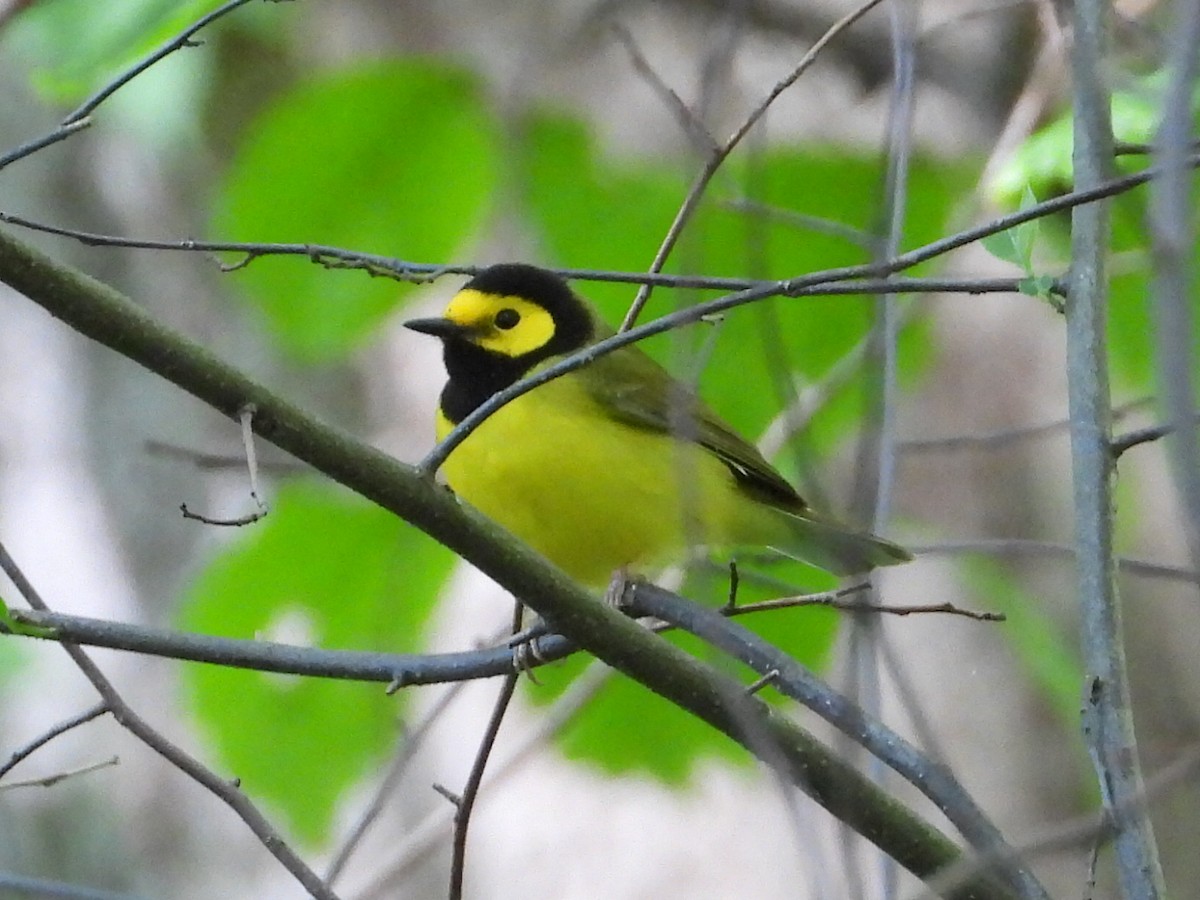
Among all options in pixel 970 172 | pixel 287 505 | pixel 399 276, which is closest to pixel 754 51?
pixel 970 172

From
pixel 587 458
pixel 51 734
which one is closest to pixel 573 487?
pixel 587 458

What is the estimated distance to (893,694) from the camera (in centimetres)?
342

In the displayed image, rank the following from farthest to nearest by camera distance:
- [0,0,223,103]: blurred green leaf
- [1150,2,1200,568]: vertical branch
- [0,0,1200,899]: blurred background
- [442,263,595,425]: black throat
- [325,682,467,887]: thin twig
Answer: [442,263,595,425]: black throat → [0,0,1200,899]: blurred background → [0,0,223,103]: blurred green leaf → [325,682,467,887]: thin twig → [1150,2,1200,568]: vertical branch

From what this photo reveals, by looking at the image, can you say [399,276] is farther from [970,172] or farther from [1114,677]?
[970,172]

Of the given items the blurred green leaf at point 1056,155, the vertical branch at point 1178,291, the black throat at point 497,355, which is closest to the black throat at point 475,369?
the black throat at point 497,355

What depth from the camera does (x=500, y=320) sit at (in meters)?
2.90

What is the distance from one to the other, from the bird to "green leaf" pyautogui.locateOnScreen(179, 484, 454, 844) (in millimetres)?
221

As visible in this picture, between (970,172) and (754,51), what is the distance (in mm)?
833

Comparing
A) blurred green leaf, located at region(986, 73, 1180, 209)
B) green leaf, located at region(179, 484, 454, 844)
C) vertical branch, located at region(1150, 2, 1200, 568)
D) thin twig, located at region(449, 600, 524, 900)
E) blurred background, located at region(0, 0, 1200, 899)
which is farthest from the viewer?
green leaf, located at region(179, 484, 454, 844)

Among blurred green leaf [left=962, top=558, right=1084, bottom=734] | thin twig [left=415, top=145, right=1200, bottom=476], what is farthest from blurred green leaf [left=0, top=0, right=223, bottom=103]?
blurred green leaf [left=962, top=558, right=1084, bottom=734]

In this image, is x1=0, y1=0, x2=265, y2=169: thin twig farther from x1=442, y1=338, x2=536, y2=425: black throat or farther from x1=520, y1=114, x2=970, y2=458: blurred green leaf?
x1=442, y1=338, x2=536, y2=425: black throat

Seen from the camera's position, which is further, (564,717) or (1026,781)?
(1026,781)

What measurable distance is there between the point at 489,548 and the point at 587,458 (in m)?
1.20

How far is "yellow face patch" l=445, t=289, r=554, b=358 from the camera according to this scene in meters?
2.87
